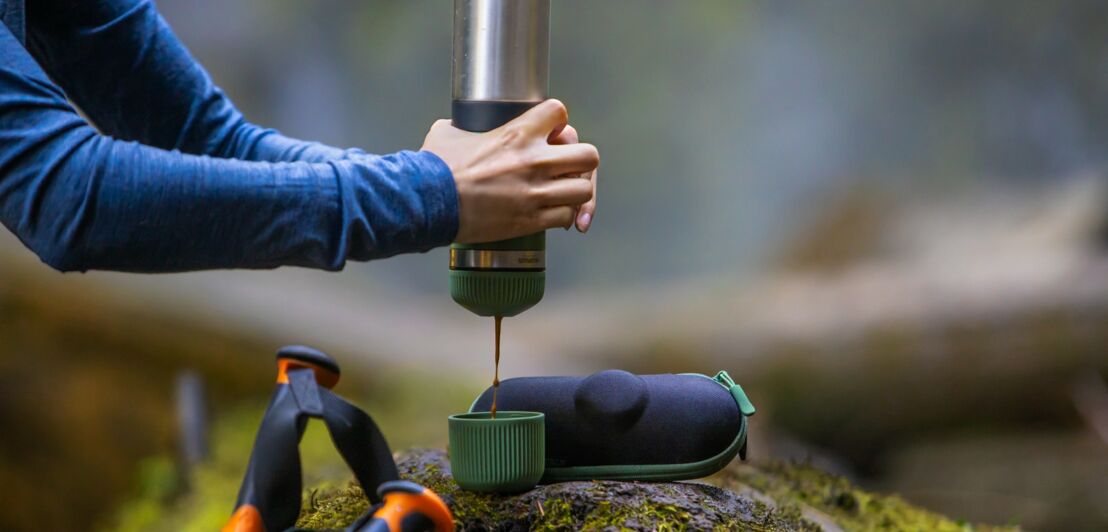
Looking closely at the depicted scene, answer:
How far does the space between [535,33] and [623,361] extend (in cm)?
331

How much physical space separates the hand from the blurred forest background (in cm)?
262

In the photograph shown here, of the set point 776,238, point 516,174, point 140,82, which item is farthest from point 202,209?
point 776,238

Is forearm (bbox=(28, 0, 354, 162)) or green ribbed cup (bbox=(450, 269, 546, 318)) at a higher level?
forearm (bbox=(28, 0, 354, 162))

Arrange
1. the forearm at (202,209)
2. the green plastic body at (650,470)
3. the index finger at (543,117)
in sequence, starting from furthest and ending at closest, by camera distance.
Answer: the green plastic body at (650,470)
the index finger at (543,117)
the forearm at (202,209)

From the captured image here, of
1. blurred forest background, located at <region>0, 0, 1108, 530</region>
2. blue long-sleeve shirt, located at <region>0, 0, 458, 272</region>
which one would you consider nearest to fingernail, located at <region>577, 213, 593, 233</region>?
blue long-sleeve shirt, located at <region>0, 0, 458, 272</region>

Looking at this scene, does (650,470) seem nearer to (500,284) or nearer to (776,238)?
(500,284)

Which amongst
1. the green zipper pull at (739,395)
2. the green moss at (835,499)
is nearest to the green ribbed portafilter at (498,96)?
the green zipper pull at (739,395)

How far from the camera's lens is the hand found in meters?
0.84

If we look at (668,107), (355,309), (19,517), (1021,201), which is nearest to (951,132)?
(1021,201)

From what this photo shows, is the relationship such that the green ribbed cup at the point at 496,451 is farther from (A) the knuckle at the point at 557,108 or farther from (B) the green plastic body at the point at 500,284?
(A) the knuckle at the point at 557,108

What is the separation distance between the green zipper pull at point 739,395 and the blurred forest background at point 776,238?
245cm

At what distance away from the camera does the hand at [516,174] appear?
84 centimetres

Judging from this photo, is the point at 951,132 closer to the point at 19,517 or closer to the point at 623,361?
the point at 623,361

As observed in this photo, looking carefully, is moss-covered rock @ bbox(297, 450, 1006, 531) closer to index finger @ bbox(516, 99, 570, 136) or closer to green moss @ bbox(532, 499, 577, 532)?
green moss @ bbox(532, 499, 577, 532)
